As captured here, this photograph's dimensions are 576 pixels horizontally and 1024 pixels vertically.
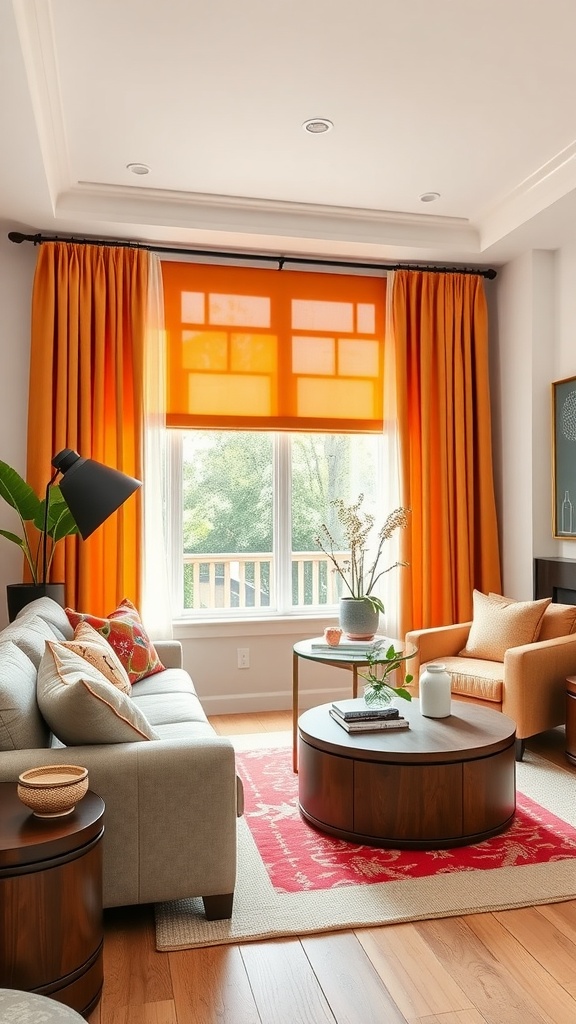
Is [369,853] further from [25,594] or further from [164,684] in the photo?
[25,594]

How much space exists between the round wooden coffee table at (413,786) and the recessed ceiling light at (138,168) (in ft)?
9.22

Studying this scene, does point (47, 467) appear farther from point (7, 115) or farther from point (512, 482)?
point (512, 482)

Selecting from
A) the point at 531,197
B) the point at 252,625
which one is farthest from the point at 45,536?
the point at 531,197

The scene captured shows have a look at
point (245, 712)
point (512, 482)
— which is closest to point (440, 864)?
point (245, 712)

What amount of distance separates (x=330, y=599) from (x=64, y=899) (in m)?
3.36

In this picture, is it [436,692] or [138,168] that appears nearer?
[436,692]

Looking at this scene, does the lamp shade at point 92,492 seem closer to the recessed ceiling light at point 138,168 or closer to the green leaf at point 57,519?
the green leaf at point 57,519

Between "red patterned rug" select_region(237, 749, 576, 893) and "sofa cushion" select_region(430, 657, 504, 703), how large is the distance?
0.63 metres

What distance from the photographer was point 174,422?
15.1ft

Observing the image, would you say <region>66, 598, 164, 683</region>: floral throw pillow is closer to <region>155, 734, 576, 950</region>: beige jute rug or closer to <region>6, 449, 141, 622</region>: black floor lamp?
<region>6, 449, 141, 622</region>: black floor lamp

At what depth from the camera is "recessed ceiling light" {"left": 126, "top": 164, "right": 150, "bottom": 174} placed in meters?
3.81

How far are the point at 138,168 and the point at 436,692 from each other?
2864 millimetres

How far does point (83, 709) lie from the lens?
2.19m

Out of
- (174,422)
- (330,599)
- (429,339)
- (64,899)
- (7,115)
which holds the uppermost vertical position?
(7,115)
